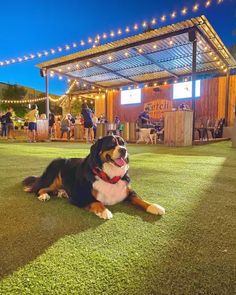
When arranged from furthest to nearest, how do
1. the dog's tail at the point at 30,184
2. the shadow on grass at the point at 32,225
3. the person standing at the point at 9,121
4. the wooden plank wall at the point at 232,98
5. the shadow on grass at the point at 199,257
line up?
1. the wooden plank wall at the point at 232,98
2. the person standing at the point at 9,121
3. the dog's tail at the point at 30,184
4. the shadow on grass at the point at 32,225
5. the shadow on grass at the point at 199,257

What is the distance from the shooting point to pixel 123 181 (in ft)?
6.38

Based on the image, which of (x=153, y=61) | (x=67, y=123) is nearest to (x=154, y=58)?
(x=153, y=61)

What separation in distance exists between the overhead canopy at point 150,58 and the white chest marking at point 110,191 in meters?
7.86

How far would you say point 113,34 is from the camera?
9.53 meters

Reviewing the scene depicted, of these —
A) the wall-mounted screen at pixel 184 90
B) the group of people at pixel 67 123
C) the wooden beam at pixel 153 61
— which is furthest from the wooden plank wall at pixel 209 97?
the group of people at pixel 67 123

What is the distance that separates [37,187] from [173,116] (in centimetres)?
687

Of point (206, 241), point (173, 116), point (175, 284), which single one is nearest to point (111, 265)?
point (175, 284)

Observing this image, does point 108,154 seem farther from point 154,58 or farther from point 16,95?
point 16,95

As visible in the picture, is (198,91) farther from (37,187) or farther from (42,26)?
(42,26)

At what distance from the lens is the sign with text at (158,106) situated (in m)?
16.2

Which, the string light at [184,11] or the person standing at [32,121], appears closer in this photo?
the string light at [184,11]

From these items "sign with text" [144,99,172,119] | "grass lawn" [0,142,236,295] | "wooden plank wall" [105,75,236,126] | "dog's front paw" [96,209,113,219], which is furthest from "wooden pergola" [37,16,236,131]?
"dog's front paw" [96,209,113,219]

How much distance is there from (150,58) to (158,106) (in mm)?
4979

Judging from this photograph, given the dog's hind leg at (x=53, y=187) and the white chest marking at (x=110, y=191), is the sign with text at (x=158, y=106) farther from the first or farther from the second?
the white chest marking at (x=110, y=191)
